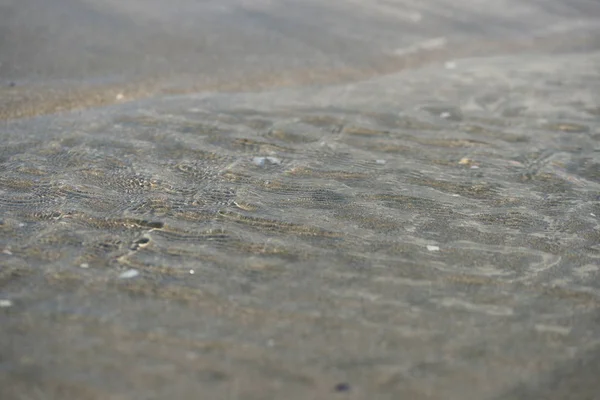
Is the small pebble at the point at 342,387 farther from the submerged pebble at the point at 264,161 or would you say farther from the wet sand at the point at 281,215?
the submerged pebble at the point at 264,161

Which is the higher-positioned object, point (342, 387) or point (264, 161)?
point (264, 161)

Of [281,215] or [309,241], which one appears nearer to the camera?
[309,241]

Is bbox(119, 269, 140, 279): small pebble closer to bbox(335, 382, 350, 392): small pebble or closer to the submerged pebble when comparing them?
bbox(335, 382, 350, 392): small pebble

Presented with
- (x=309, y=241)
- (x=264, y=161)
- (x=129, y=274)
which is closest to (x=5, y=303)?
(x=129, y=274)

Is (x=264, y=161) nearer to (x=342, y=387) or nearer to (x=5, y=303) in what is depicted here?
(x=5, y=303)

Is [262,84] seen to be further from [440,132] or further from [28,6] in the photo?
[28,6]

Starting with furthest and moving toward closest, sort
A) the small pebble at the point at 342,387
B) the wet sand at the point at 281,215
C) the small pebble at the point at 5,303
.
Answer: the small pebble at the point at 5,303, the wet sand at the point at 281,215, the small pebble at the point at 342,387

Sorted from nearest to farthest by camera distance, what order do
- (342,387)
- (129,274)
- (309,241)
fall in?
(342,387), (129,274), (309,241)

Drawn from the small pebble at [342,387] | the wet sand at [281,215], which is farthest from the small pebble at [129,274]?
the small pebble at [342,387]
